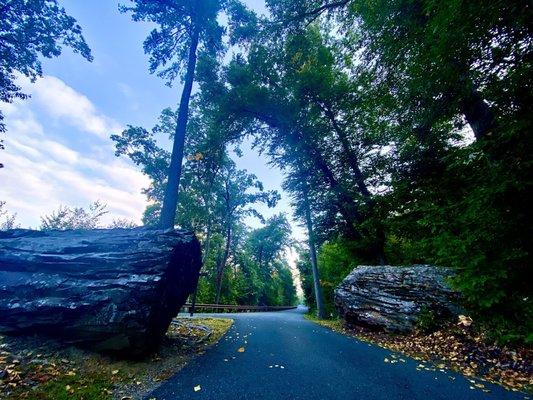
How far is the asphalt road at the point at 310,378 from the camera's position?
354 centimetres

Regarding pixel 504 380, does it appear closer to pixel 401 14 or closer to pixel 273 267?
pixel 401 14

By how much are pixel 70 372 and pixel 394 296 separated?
7.98 meters

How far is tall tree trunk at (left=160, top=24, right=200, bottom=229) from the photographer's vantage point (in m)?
9.19

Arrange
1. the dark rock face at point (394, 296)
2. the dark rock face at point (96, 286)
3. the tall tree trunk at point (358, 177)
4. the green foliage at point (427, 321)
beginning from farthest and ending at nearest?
1. the tall tree trunk at point (358, 177)
2. the dark rock face at point (394, 296)
3. the green foliage at point (427, 321)
4. the dark rock face at point (96, 286)

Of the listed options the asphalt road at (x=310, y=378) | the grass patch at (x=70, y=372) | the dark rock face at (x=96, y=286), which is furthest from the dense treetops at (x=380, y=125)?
the grass patch at (x=70, y=372)

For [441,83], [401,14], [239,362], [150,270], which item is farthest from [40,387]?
[401,14]

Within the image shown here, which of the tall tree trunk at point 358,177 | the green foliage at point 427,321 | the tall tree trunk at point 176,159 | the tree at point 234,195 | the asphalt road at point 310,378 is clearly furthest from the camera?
the tree at point 234,195

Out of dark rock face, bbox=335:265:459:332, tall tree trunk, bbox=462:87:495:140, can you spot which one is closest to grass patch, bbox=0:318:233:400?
dark rock face, bbox=335:265:459:332

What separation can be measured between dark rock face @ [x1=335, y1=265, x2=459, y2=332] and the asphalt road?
72.1 inches

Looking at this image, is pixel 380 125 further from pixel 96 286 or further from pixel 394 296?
pixel 96 286

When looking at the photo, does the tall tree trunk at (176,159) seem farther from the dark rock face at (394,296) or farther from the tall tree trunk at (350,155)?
the tall tree trunk at (350,155)

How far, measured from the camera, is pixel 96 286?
4.87 meters

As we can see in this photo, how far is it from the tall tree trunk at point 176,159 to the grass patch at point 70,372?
4.53 metres

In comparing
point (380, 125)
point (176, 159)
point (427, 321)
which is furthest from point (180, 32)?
point (427, 321)
